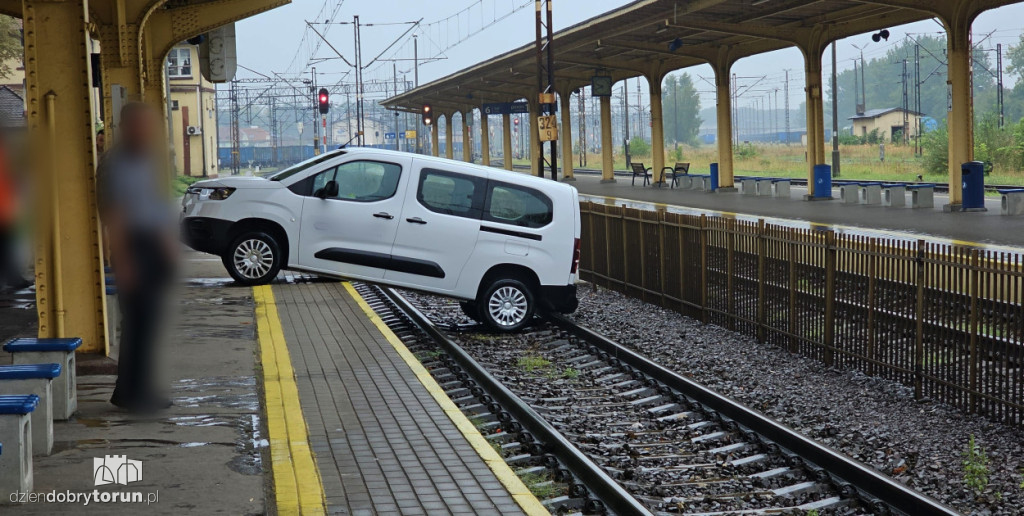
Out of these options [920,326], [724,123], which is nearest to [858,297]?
[920,326]

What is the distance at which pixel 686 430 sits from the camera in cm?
896

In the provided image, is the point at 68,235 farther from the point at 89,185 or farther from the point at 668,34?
the point at 668,34

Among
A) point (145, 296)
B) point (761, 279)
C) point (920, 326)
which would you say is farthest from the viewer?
point (761, 279)

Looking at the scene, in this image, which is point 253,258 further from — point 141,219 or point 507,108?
point 507,108

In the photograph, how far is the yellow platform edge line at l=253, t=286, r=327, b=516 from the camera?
600cm

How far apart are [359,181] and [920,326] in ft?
23.3

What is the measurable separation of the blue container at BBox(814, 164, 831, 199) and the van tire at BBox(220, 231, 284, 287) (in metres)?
20.5

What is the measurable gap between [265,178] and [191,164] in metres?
57.1

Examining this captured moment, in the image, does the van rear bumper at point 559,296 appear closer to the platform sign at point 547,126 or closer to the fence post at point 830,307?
the fence post at point 830,307

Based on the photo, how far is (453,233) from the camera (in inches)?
530

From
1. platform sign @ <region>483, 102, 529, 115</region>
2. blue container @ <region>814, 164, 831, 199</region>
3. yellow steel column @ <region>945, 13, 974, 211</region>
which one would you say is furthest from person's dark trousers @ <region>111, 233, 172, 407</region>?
platform sign @ <region>483, 102, 529, 115</region>

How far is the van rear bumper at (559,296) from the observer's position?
13695mm

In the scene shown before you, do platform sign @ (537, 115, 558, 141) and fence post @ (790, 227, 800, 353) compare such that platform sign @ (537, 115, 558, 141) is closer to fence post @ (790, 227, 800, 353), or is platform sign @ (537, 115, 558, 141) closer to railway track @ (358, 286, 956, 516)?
railway track @ (358, 286, 956, 516)

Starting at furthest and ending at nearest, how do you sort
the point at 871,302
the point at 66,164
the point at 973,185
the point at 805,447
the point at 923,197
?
the point at 923,197
the point at 973,185
the point at 871,302
the point at 66,164
the point at 805,447
